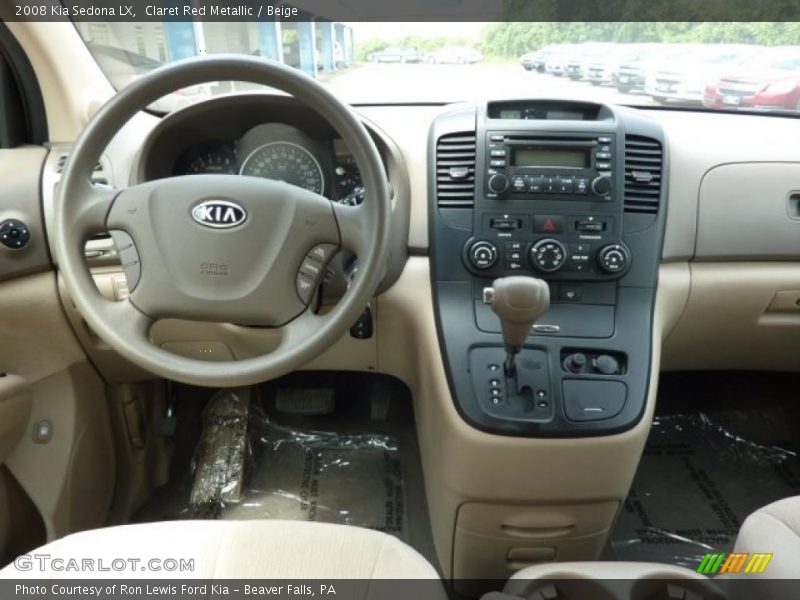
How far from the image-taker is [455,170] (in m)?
1.36

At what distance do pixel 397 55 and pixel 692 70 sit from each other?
0.73 m

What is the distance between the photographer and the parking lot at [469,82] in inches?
58.7

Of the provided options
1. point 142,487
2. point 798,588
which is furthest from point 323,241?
point 142,487

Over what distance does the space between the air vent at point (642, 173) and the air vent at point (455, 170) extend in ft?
1.06

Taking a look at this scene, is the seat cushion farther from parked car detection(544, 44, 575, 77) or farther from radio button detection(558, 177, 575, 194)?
parked car detection(544, 44, 575, 77)

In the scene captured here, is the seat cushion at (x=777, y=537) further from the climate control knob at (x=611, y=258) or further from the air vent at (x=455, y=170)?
the air vent at (x=455, y=170)

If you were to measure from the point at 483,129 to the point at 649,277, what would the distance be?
1.53 ft

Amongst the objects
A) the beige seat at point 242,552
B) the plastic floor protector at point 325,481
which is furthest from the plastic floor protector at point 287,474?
the beige seat at point 242,552

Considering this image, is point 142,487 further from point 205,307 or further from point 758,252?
point 758,252

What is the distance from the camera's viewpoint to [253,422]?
2037 mm

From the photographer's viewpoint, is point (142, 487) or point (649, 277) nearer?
point (649, 277)

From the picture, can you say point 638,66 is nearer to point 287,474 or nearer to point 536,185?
point 536,185

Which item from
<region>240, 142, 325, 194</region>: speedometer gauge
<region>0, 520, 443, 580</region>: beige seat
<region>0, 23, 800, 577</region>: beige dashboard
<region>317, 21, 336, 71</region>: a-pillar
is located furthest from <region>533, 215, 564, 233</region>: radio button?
<region>0, 520, 443, 580</region>: beige seat

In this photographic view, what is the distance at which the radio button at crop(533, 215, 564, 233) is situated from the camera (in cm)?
133
